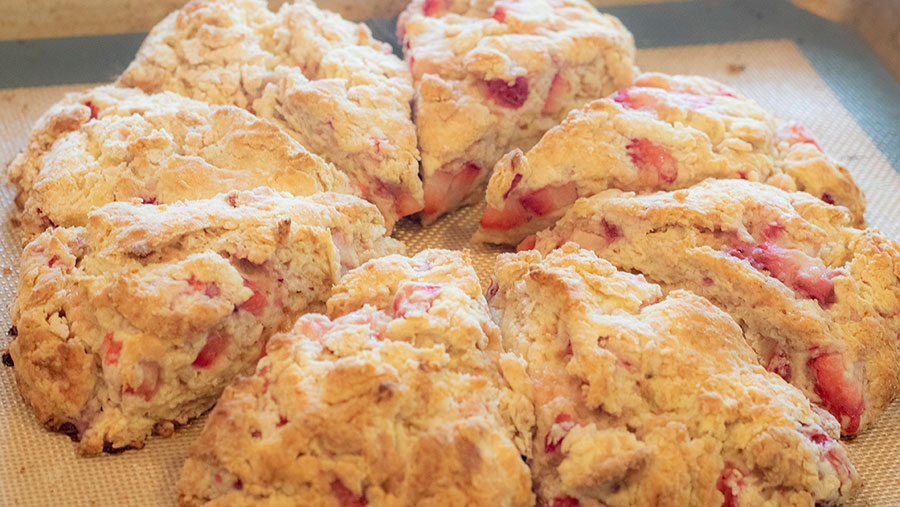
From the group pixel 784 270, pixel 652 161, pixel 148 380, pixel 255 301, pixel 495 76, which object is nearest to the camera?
pixel 148 380

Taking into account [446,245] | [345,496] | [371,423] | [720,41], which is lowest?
[446,245]

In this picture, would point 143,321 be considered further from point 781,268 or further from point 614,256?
point 781,268

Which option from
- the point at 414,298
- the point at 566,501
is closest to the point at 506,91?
the point at 414,298

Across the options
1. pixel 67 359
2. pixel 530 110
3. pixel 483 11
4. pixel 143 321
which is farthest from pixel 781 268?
pixel 67 359

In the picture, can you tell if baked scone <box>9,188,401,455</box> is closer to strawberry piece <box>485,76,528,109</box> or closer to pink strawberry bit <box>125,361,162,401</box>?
pink strawberry bit <box>125,361,162,401</box>

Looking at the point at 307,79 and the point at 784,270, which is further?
the point at 307,79

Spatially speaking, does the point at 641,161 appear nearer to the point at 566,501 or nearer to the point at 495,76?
the point at 495,76

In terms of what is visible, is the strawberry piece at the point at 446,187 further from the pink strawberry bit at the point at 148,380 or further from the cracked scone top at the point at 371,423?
the pink strawberry bit at the point at 148,380
